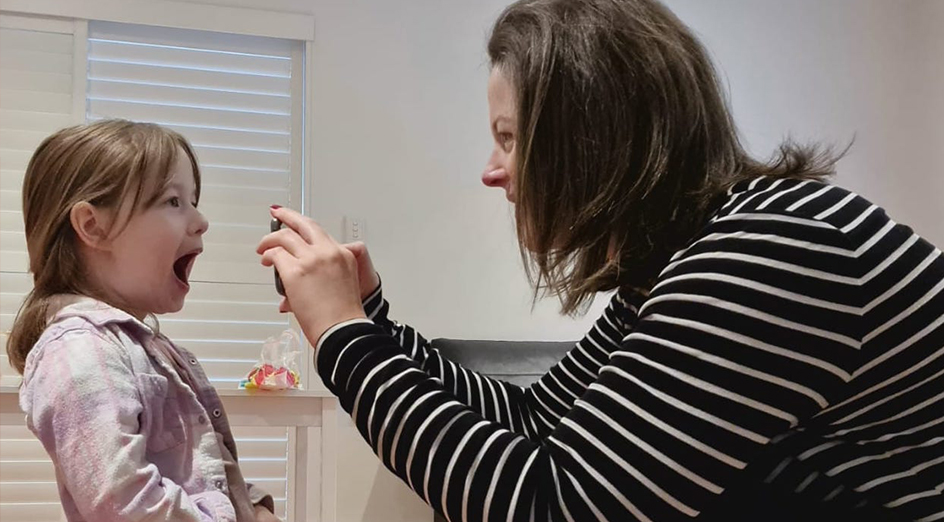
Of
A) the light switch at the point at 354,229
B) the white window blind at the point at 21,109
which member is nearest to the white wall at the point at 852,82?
the light switch at the point at 354,229

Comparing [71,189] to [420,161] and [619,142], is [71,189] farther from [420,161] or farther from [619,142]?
[420,161]

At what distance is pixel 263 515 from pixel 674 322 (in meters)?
0.67

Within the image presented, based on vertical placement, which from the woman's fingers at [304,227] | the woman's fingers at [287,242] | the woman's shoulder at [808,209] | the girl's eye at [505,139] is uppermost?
the girl's eye at [505,139]

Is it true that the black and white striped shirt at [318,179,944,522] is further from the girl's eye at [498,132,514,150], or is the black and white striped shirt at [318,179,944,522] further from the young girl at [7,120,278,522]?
the young girl at [7,120,278,522]

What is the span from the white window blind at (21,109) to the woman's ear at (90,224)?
1.64 meters

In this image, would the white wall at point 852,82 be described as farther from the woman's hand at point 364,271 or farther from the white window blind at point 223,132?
the woman's hand at point 364,271

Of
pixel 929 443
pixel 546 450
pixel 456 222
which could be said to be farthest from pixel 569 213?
pixel 456 222

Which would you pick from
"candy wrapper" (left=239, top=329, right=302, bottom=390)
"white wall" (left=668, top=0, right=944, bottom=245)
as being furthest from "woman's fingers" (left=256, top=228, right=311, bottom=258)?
"white wall" (left=668, top=0, right=944, bottom=245)

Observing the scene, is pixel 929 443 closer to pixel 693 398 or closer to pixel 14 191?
pixel 693 398

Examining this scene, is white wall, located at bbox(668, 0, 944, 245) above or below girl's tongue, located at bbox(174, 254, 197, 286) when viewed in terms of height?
above

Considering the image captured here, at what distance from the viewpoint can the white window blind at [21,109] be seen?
2.61m

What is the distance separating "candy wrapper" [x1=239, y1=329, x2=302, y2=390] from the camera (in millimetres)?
1962

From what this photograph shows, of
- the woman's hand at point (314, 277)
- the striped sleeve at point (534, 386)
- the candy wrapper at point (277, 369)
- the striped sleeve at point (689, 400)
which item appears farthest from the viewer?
the candy wrapper at point (277, 369)

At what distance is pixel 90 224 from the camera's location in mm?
1157
